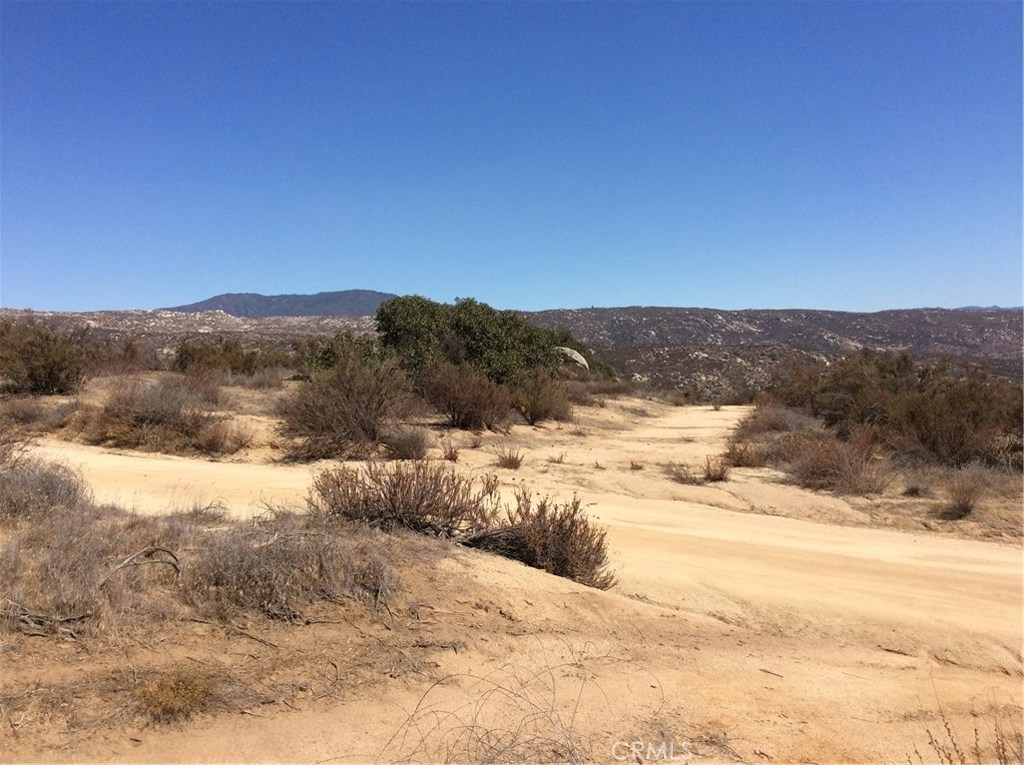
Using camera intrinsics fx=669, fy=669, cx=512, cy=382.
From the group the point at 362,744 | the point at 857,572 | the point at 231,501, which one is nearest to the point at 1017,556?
the point at 857,572

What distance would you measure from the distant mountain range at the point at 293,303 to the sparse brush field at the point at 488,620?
16463 centimetres

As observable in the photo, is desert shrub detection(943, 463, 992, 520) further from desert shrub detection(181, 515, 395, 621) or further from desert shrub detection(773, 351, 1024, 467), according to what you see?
desert shrub detection(181, 515, 395, 621)

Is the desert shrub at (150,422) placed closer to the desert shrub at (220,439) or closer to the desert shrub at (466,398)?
the desert shrub at (220,439)

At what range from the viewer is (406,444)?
12516mm

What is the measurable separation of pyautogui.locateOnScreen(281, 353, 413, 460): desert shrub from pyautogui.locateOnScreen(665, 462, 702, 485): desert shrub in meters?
5.68

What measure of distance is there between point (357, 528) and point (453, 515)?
93 cm

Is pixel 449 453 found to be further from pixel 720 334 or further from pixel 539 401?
pixel 720 334

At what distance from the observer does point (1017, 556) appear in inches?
318

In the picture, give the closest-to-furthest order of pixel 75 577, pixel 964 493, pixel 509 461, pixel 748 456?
pixel 75 577, pixel 964 493, pixel 509 461, pixel 748 456

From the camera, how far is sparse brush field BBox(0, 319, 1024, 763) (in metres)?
3.49

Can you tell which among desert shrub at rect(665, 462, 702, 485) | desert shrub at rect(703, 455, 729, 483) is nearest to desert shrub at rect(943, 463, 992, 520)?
desert shrub at rect(703, 455, 729, 483)

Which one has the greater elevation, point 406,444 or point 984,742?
point 406,444

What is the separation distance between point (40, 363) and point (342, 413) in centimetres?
861

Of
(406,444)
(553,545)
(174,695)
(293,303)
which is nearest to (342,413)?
(406,444)
